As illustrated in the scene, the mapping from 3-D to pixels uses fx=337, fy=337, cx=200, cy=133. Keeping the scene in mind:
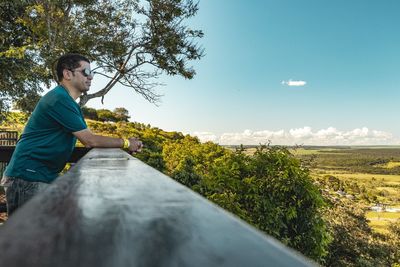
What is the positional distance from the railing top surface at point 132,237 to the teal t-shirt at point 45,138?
223 centimetres

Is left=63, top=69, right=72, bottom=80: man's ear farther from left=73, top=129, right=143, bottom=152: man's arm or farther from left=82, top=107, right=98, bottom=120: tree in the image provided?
left=82, top=107, right=98, bottom=120: tree

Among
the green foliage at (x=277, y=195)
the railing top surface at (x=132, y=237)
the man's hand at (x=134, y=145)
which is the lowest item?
the green foliage at (x=277, y=195)

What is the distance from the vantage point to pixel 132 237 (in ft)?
1.47

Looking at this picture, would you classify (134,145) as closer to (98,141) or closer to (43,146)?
(98,141)

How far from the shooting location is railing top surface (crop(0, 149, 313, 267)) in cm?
39

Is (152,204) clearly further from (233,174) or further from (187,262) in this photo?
(233,174)

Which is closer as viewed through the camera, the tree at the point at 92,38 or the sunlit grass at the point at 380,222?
the tree at the point at 92,38

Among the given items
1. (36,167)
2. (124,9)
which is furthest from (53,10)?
(36,167)

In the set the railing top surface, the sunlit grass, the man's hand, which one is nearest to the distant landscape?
the sunlit grass

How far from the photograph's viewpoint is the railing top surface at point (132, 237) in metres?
0.39

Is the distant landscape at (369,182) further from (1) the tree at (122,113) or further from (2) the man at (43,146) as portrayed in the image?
(1) the tree at (122,113)

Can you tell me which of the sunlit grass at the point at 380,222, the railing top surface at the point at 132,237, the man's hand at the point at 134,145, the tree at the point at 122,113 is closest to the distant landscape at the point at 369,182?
the sunlit grass at the point at 380,222

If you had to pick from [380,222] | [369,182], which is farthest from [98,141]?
[369,182]

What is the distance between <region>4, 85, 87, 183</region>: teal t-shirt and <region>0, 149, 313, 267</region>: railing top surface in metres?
2.23
